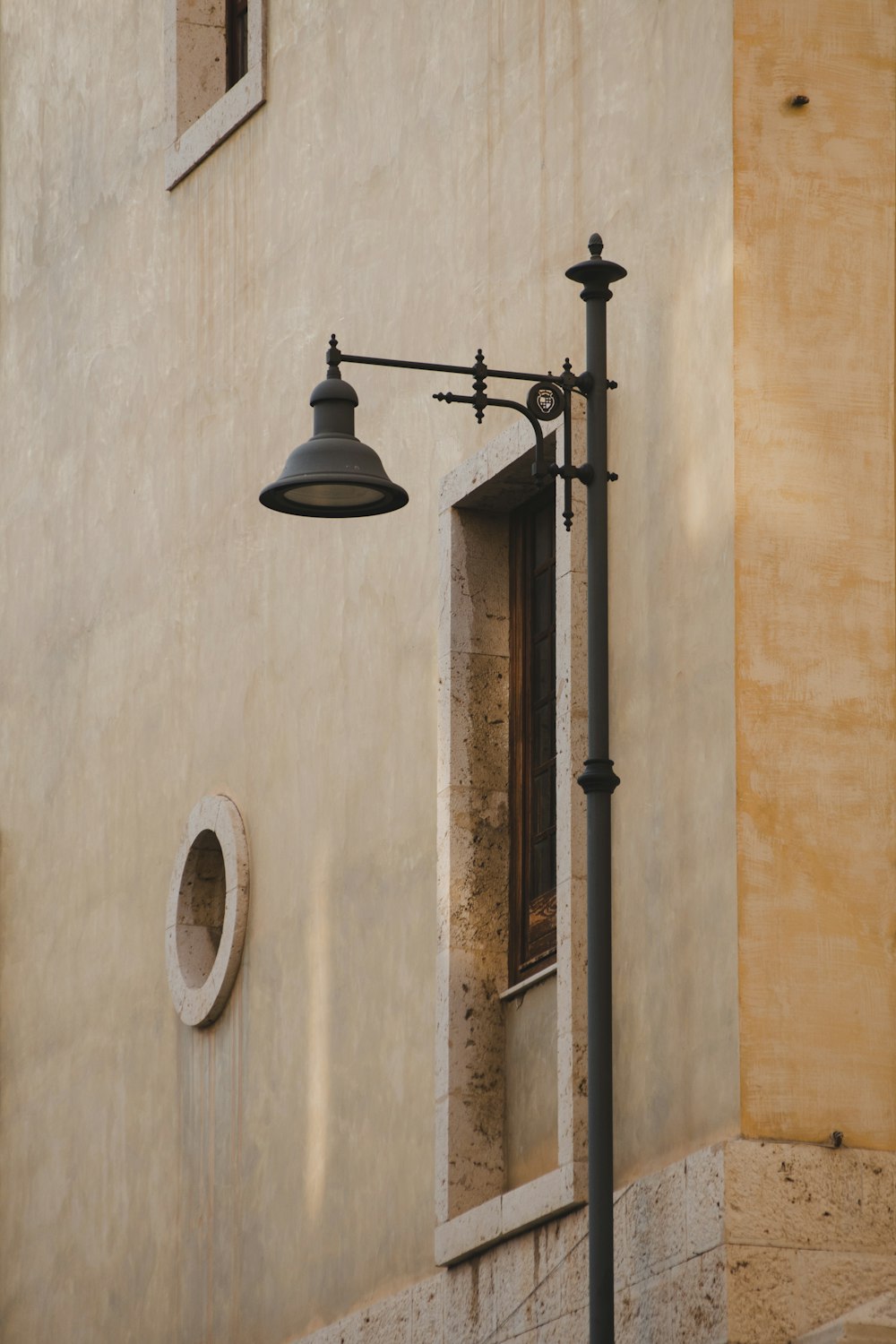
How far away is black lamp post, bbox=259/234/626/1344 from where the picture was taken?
1063cm

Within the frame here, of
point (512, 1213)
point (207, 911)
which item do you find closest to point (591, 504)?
point (512, 1213)

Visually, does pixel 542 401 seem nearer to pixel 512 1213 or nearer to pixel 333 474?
pixel 333 474

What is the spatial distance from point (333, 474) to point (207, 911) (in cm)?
524

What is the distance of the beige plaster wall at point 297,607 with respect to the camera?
1177cm

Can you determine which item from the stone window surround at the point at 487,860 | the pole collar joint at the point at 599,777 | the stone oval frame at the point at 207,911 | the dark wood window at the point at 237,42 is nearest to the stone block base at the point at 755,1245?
the stone window surround at the point at 487,860

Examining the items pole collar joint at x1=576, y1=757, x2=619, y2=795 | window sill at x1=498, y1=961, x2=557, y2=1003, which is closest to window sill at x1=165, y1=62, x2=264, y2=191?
window sill at x1=498, y1=961, x2=557, y2=1003

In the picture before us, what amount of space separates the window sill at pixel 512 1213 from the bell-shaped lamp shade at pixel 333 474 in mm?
2625

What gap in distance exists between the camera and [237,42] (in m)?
17.5

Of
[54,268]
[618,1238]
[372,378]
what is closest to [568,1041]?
[618,1238]

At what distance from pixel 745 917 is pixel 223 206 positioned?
22.7 feet

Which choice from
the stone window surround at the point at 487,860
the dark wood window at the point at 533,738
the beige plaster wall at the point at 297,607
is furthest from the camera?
the dark wood window at the point at 533,738

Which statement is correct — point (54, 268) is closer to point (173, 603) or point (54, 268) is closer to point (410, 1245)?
point (173, 603)

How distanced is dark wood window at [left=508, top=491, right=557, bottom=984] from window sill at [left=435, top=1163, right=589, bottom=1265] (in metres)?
1.04

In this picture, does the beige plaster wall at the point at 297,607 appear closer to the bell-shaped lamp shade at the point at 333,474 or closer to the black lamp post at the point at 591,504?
the black lamp post at the point at 591,504
